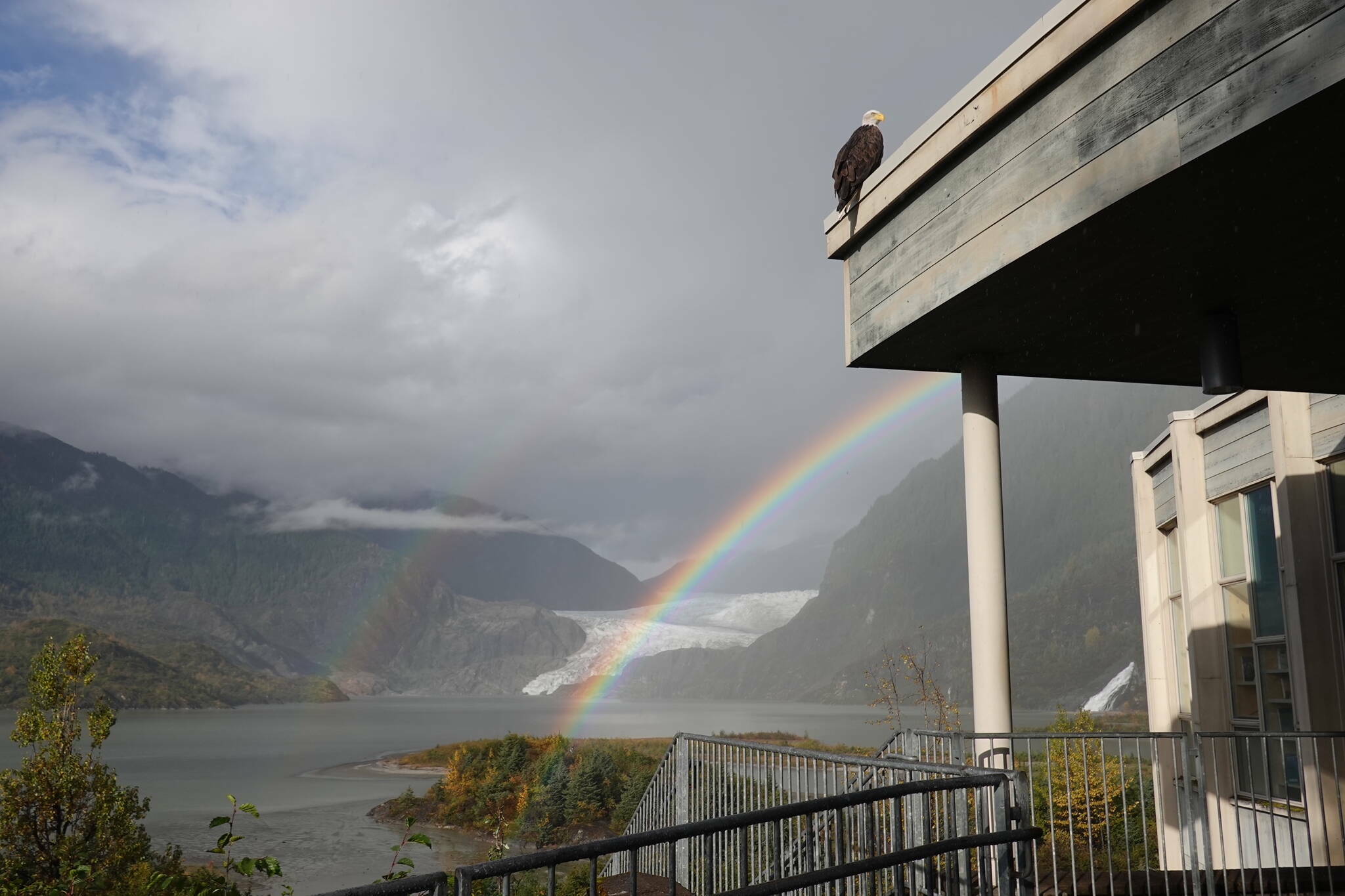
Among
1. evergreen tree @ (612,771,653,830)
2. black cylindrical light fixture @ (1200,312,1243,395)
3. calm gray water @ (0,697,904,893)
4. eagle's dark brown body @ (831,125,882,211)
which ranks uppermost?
eagle's dark brown body @ (831,125,882,211)

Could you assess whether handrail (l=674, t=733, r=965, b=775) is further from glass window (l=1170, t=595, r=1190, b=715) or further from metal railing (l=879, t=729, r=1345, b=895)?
glass window (l=1170, t=595, r=1190, b=715)

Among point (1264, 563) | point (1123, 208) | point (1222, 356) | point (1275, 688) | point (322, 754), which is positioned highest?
point (1123, 208)

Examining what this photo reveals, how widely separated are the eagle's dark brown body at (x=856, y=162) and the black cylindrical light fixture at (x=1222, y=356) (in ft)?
6.20

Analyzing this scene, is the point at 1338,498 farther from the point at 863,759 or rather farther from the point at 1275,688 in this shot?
the point at 863,759

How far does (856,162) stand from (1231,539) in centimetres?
605

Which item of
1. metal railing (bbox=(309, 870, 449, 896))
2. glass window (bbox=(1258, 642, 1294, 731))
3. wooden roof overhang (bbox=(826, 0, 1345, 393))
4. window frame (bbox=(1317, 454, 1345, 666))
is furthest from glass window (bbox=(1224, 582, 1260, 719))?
metal railing (bbox=(309, 870, 449, 896))

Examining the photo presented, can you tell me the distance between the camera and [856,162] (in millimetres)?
5480

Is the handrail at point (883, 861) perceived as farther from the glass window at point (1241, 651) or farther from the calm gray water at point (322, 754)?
the calm gray water at point (322, 754)

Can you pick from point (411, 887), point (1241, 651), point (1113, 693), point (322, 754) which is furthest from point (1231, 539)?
point (1113, 693)

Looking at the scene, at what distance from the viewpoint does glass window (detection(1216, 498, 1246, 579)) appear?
8.97 m

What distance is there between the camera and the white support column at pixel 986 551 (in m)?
5.07

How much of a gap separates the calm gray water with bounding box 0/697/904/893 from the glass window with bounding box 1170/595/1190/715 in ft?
59.5

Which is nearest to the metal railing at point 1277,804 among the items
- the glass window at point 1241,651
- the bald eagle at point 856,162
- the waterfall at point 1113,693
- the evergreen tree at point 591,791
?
the glass window at point 1241,651

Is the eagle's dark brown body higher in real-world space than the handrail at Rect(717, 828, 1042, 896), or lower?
higher
